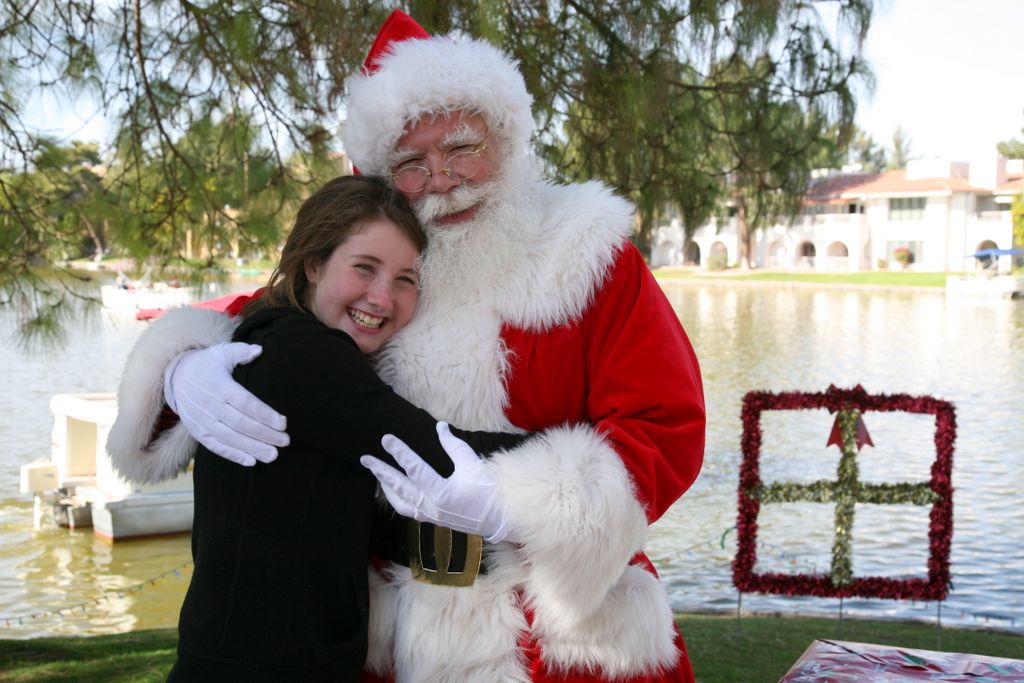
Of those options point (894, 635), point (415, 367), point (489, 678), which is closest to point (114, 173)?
point (415, 367)

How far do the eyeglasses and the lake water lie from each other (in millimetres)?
3028

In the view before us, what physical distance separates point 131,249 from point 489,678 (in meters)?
3.40

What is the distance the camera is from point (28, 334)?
4379mm

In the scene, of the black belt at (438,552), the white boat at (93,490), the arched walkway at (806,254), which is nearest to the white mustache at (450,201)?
the black belt at (438,552)

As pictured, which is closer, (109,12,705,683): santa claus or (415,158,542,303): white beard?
(109,12,705,683): santa claus

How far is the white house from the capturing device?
137ft

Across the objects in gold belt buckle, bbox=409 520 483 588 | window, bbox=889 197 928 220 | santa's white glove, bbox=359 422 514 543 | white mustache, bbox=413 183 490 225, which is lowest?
gold belt buckle, bbox=409 520 483 588

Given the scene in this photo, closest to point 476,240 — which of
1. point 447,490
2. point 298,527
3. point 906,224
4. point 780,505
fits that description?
point 447,490

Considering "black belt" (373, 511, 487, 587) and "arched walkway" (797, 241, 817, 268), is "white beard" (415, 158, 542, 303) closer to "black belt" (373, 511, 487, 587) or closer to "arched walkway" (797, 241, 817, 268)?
"black belt" (373, 511, 487, 587)

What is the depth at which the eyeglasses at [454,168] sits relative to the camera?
76.4 inches

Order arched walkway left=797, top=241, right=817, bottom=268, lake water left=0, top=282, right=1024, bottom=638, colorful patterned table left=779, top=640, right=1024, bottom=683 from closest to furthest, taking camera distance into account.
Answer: colorful patterned table left=779, top=640, right=1024, bottom=683 < lake water left=0, top=282, right=1024, bottom=638 < arched walkway left=797, top=241, right=817, bottom=268

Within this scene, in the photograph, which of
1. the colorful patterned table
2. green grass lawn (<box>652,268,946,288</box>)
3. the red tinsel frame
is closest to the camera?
the colorful patterned table

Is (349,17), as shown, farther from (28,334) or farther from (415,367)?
(415,367)

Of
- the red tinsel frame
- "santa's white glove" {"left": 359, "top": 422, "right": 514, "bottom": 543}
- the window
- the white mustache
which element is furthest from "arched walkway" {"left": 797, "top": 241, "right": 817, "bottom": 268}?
"santa's white glove" {"left": 359, "top": 422, "right": 514, "bottom": 543}
